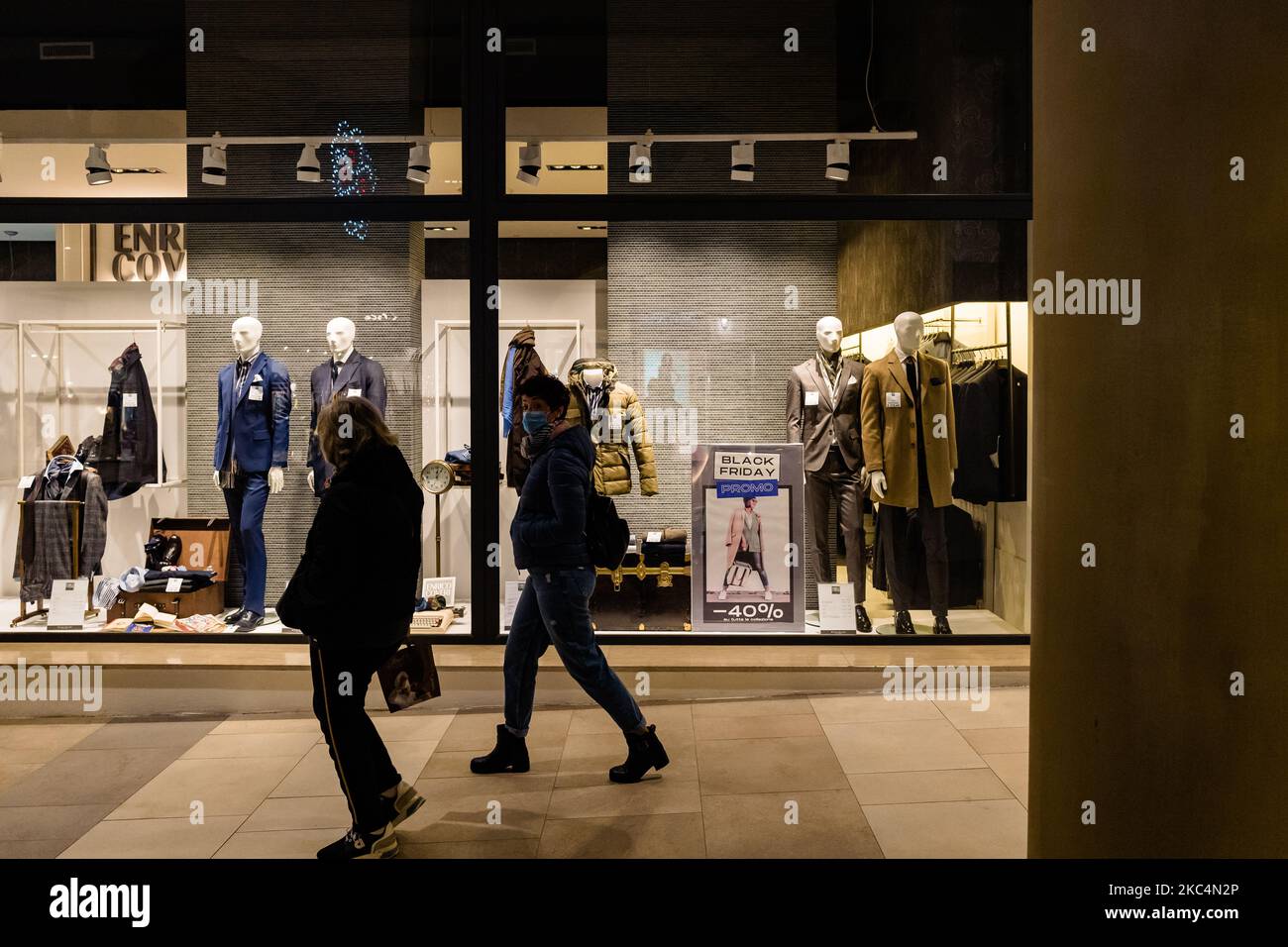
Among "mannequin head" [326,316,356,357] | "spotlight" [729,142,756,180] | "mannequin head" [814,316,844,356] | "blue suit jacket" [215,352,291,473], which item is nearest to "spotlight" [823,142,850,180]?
"spotlight" [729,142,756,180]

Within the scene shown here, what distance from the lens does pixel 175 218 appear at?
5262mm

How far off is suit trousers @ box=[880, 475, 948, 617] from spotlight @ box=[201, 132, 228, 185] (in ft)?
12.5

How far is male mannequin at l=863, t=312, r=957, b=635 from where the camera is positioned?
528 cm

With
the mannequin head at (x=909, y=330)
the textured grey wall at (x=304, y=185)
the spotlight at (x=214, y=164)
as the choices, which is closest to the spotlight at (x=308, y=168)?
the textured grey wall at (x=304, y=185)

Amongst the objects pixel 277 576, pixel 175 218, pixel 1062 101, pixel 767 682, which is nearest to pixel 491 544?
pixel 277 576

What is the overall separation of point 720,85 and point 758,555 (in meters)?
2.44

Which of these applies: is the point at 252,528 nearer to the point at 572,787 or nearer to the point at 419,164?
the point at 419,164

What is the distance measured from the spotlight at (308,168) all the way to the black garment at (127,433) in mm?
1359

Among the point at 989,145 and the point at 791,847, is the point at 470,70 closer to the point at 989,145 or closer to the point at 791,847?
the point at 989,145

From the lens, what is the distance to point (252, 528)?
5.45 m

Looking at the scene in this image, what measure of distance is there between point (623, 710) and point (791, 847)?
76cm

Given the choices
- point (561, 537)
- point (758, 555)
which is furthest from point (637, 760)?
point (758, 555)

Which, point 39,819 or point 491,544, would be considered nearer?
point 39,819

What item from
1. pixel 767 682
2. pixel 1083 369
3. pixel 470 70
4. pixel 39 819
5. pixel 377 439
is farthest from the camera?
pixel 470 70
